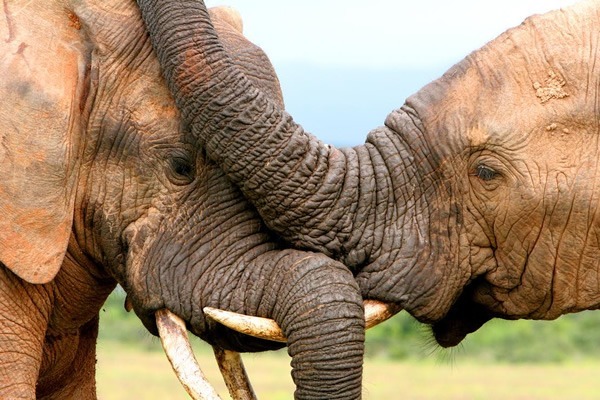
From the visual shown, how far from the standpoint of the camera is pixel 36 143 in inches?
231

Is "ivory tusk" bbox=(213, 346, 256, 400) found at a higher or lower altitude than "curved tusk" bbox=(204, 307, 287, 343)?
lower

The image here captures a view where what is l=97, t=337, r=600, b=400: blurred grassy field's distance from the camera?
15891mm

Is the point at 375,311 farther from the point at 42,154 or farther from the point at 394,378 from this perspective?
the point at 394,378

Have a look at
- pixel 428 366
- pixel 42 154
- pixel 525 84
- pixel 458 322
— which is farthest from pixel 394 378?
pixel 42 154

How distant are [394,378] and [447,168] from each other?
40.3 ft

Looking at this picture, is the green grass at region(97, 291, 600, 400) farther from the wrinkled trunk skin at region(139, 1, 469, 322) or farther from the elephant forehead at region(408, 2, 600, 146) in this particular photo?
the elephant forehead at region(408, 2, 600, 146)

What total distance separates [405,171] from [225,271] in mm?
890

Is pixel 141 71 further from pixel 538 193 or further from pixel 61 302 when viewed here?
pixel 538 193

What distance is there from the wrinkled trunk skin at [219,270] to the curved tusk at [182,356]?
50 mm

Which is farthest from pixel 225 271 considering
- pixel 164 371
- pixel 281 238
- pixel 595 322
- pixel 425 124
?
pixel 595 322

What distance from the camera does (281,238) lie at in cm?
605

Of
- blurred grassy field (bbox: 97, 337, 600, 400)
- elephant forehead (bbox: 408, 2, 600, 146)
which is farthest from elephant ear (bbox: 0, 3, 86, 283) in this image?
blurred grassy field (bbox: 97, 337, 600, 400)

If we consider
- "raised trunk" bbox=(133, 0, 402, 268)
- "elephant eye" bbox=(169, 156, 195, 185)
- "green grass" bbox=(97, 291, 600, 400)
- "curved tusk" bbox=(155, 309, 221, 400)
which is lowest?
"green grass" bbox=(97, 291, 600, 400)

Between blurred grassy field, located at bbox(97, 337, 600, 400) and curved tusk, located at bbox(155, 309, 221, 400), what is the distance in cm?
833
